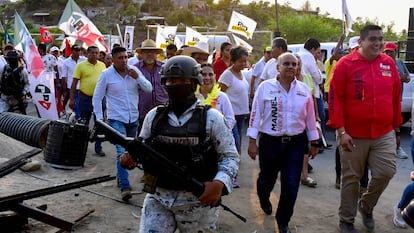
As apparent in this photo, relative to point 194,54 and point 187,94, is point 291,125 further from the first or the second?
point 194,54

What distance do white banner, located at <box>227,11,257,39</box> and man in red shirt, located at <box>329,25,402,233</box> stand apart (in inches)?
456

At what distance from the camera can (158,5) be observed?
97250mm

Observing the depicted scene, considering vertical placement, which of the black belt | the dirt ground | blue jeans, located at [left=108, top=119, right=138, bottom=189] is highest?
the black belt

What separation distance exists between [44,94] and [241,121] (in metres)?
4.38

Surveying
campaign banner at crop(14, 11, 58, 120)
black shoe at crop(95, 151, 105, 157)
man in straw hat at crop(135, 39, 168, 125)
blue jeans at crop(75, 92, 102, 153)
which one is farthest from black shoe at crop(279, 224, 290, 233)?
campaign banner at crop(14, 11, 58, 120)

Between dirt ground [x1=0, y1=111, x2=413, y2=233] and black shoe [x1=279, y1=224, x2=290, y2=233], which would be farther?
dirt ground [x1=0, y1=111, x2=413, y2=233]

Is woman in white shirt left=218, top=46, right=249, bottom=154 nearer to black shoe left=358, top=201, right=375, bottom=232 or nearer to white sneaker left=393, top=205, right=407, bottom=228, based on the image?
black shoe left=358, top=201, right=375, bottom=232

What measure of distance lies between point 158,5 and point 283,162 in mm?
95377

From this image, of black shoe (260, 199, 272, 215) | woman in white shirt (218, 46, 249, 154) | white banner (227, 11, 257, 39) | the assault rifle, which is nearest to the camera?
the assault rifle

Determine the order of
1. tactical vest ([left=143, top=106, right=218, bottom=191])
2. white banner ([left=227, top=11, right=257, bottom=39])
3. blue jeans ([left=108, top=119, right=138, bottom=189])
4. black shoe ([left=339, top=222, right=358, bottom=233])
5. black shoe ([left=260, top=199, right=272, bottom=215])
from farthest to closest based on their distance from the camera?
white banner ([left=227, top=11, right=257, bottom=39]) < blue jeans ([left=108, top=119, right=138, bottom=189]) < black shoe ([left=260, top=199, right=272, bottom=215]) < black shoe ([left=339, top=222, right=358, bottom=233]) < tactical vest ([left=143, top=106, right=218, bottom=191])

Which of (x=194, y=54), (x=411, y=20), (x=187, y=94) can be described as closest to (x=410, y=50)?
(x=411, y=20)

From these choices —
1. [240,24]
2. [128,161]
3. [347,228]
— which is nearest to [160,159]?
[128,161]

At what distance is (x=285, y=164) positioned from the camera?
16.3 ft

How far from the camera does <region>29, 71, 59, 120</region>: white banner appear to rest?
378 inches
